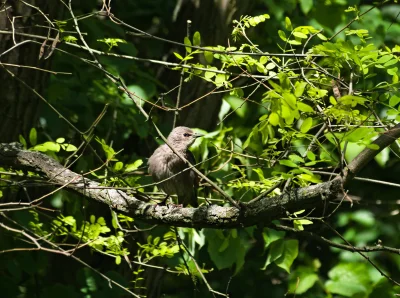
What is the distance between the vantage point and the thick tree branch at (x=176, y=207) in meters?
3.09

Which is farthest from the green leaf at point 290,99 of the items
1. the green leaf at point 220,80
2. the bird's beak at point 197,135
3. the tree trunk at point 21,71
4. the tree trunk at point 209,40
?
the tree trunk at point 209,40

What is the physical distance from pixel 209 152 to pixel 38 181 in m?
1.73

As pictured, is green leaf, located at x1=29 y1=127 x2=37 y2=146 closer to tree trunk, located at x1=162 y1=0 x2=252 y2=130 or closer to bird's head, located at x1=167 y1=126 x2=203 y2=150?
bird's head, located at x1=167 y1=126 x2=203 y2=150

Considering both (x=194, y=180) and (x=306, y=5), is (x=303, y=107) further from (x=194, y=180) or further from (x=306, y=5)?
(x=306, y=5)

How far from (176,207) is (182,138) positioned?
1540 mm

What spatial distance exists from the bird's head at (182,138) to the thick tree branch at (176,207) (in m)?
1.33

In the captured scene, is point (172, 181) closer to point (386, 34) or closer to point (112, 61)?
point (112, 61)

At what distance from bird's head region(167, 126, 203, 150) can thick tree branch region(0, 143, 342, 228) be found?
52.5 inches

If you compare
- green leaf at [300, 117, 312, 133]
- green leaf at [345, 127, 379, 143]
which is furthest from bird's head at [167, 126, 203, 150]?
green leaf at [345, 127, 379, 143]

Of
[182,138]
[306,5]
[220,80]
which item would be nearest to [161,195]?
[182,138]

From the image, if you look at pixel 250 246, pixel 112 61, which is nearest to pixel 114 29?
pixel 112 61

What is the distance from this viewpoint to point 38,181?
3.96 m

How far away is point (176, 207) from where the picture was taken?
12.7ft

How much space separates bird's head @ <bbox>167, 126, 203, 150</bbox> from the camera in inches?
209
